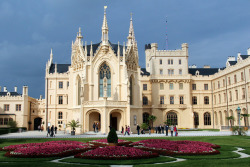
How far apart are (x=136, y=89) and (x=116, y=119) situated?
7349 millimetres

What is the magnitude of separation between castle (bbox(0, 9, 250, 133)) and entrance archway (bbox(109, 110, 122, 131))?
20 centimetres

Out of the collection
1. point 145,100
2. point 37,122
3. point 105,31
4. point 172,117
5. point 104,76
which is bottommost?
point 37,122

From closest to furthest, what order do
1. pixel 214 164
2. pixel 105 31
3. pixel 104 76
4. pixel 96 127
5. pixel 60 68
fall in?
1. pixel 214 164
2. pixel 96 127
3. pixel 104 76
4. pixel 105 31
5. pixel 60 68

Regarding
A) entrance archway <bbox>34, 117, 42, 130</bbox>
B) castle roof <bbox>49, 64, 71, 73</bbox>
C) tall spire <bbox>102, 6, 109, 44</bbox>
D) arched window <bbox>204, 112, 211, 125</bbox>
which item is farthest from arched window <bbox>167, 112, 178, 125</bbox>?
entrance archway <bbox>34, 117, 42, 130</bbox>

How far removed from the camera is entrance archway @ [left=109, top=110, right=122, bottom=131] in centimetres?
5021

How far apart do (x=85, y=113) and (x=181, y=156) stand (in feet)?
103

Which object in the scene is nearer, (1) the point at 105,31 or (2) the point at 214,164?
(2) the point at 214,164

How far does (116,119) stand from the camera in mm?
51812

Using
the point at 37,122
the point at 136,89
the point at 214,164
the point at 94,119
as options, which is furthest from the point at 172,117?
the point at 214,164

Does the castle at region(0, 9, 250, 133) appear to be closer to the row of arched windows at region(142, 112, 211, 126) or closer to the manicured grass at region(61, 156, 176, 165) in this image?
the row of arched windows at region(142, 112, 211, 126)

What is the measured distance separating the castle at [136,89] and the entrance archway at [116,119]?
204 millimetres

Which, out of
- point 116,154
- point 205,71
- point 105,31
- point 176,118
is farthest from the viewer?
point 205,71

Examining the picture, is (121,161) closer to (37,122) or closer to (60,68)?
(60,68)

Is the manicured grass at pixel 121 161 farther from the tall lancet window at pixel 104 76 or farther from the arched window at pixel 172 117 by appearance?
the arched window at pixel 172 117
